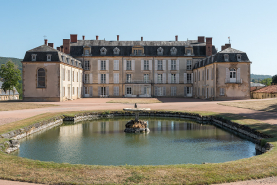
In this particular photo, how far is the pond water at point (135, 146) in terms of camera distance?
8477mm

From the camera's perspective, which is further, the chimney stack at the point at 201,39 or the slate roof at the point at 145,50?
the chimney stack at the point at 201,39

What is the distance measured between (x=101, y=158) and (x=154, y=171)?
9.46ft

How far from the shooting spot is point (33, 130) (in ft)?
42.4

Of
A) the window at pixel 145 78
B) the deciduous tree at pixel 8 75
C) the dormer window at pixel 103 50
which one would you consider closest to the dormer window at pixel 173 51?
the window at pixel 145 78

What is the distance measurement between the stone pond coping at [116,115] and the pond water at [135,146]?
1.20 ft

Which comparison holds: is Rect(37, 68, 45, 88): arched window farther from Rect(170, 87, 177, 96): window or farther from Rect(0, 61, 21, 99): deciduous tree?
Rect(170, 87, 177, 96): window

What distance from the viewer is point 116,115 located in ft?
64.0

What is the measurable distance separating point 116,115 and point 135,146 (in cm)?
930

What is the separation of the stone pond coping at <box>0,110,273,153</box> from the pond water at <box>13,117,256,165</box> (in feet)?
1.20

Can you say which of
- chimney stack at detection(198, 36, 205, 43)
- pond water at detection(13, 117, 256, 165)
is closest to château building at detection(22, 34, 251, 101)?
chimney stack at detection(198, 36, 205, 43)

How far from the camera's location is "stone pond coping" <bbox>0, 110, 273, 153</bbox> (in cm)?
941

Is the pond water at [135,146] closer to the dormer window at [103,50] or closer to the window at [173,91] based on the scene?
the window at [173,91]

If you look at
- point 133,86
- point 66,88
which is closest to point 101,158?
point 66,88

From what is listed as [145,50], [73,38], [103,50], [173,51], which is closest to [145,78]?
[145,50]
